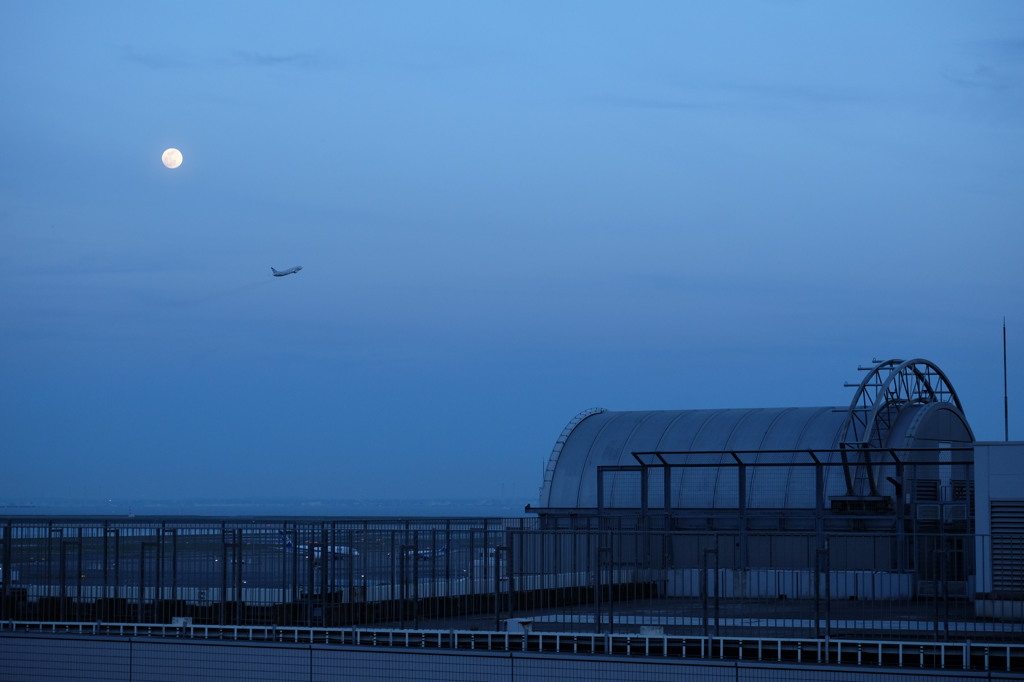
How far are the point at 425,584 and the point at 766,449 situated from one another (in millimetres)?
20825

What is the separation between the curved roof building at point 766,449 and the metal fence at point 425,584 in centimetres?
1278

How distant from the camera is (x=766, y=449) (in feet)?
133

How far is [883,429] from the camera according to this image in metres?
38.2

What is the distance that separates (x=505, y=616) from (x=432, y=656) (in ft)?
9.24

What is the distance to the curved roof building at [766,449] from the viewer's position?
3647cm

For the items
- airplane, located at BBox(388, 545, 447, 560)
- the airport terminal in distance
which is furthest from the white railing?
airplane, located at BBox(388, 545, 447, 560)

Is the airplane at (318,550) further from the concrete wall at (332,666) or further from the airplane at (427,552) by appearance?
the concrete wall at (332,666)

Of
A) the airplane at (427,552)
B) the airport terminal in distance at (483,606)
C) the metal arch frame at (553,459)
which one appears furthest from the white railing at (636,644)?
the metal arch frame at (553,459)

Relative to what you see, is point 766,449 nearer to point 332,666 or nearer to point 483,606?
point 483,606

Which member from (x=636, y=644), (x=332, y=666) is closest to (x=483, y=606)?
(x=332, y=666)

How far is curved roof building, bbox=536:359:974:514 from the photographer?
36.5 metres

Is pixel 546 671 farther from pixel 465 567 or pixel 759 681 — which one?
pixel 465 567

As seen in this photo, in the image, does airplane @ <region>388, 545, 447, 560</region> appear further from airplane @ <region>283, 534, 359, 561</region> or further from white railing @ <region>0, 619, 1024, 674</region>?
white railing @ <region>0, 619, 1024, 674</region>

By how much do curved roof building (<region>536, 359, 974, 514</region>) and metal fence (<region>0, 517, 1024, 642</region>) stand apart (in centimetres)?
1278
